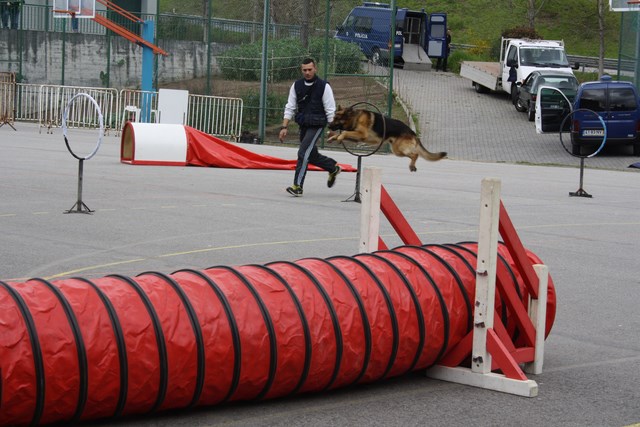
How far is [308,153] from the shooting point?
1639cm

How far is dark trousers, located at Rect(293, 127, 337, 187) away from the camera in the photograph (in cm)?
1638

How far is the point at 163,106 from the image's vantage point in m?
33.7

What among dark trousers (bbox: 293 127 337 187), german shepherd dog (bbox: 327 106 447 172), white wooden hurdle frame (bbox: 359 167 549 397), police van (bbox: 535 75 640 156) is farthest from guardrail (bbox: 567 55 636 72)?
white wooden hurdle frame (bbox: 359 167 549 397)

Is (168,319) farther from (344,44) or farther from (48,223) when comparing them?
(344,44)

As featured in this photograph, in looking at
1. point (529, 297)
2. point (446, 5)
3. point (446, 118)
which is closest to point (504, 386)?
point (529, 297)

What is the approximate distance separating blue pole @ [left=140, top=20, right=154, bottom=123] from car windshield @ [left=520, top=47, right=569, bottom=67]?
15.1 metres

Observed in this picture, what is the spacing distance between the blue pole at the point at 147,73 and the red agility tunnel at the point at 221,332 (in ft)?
93.0

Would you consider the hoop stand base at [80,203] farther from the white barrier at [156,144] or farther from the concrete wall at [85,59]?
the concrete wall at [85,59]

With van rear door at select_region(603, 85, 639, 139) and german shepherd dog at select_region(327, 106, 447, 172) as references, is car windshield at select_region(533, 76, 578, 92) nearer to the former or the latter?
van rear door at select_region(603, 85, 639, 139)

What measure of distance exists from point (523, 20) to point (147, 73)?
37.0 m

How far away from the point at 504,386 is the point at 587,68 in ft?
169

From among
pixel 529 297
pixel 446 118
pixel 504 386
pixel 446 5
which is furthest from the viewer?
pixel 446 5

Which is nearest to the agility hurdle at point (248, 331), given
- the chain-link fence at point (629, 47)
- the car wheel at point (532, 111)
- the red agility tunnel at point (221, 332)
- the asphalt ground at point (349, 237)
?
the red agility tunnel at point (221, 332)

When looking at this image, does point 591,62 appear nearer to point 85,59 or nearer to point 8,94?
point 85,59
